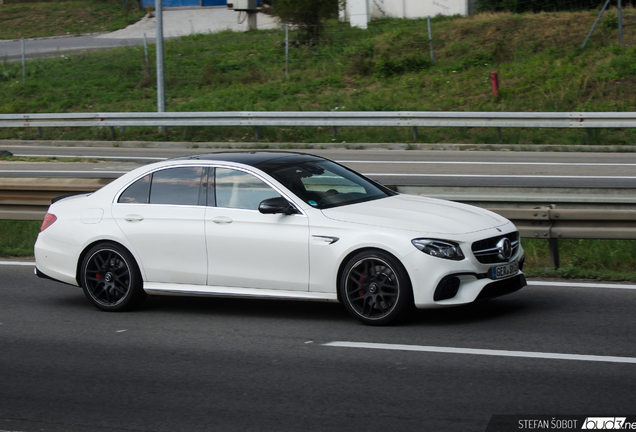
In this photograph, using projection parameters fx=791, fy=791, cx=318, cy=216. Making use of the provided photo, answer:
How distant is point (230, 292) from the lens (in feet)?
23.3

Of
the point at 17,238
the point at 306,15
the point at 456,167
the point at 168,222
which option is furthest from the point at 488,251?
the point at 306,15

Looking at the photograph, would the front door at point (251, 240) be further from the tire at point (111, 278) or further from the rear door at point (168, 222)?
the tire at point (111, 278)

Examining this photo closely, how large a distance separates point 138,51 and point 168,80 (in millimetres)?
4775

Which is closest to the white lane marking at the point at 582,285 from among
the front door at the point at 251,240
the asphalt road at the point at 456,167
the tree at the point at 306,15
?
the front door at the point at 251,240

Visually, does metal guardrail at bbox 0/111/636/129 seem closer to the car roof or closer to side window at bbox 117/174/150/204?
the car roof

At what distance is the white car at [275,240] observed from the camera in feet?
21.1

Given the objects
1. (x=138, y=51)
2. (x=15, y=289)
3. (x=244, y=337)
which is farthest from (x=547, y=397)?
(x=138, y=51)

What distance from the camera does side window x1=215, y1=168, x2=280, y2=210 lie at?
712cm

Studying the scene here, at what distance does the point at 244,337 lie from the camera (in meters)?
6.63

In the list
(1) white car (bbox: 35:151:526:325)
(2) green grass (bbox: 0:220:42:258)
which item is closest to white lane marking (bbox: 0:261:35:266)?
(2) green grass (bbox: 0:220:42:258)

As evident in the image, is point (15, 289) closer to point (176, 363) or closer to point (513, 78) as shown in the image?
point (176, 363)

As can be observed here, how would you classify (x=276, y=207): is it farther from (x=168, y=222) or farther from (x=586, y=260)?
(x=586, y=260)

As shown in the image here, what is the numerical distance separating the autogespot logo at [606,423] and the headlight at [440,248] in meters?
2.07

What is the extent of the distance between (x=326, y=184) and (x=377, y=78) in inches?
782
